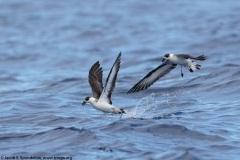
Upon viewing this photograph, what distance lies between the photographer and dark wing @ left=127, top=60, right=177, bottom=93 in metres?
14.6

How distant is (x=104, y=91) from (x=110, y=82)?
36 centimetres

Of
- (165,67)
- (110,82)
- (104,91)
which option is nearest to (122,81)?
(165,67)

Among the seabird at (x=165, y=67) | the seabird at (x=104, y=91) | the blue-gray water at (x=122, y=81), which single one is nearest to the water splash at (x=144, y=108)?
the blue-gray water at (x=122, y=81)

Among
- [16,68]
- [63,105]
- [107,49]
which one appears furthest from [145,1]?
[63,105]

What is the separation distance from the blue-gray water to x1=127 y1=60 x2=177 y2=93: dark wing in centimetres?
59

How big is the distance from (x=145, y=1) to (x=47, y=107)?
29260mm

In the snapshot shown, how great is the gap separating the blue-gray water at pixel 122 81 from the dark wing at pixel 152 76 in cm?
59

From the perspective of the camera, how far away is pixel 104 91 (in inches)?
494

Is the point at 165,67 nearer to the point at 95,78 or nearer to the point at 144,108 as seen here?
the point at 144,108

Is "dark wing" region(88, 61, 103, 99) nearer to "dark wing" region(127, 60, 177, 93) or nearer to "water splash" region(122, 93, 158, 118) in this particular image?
"water splash" region(122, 93, 158, 118)

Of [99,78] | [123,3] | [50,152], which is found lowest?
[50,152]

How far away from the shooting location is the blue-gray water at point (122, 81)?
11609 mm

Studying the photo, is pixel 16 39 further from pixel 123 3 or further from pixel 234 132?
pixel 234 132

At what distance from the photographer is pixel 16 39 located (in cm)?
3338
